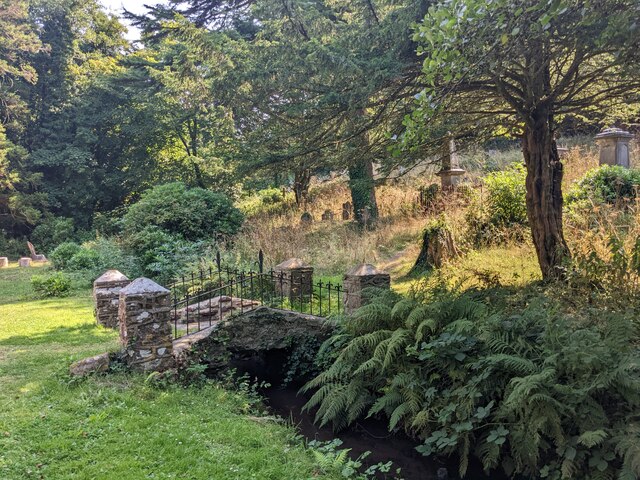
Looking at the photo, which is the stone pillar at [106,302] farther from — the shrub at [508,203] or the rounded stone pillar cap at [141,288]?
the shrub at [508,203]

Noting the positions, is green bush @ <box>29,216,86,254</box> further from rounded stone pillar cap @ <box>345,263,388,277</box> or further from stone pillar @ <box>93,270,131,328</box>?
rounded stone pillar cap @ <box>345,263,388,277</box>

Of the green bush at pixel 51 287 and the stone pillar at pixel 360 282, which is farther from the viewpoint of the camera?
the green bush at pixel 51 287

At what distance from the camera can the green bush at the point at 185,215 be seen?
39.1ft

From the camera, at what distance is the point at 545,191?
234 inches

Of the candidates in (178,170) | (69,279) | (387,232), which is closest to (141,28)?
(178,170)

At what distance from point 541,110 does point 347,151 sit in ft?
8.43

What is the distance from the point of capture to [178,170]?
17.8 metres

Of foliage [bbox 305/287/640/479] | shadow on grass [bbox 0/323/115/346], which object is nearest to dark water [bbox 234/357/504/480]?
foliage [bbox 305/287/640/479]

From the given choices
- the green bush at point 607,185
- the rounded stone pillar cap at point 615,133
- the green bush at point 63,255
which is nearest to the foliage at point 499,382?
the green bush at point 607,185

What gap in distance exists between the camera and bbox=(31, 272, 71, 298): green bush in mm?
9891

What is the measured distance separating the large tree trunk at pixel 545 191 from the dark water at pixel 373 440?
2.97 m

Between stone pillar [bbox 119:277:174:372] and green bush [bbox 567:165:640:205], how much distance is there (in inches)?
298

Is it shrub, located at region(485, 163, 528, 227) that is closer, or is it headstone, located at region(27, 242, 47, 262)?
shrub, located at region(485, 163, 528, 227)

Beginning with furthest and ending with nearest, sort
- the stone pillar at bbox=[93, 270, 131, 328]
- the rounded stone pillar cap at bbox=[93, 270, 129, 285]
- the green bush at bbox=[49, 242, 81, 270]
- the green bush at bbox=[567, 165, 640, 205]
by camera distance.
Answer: the green bush at bbox=[49, 242, 81, 270]
the green bush at bbox=[567, 165, 640, 205]
the rounded stone pillar cap at bbox=[93, 270, 129, 285]
the stone pillar at bbox=[93, 270, 131, 328]
